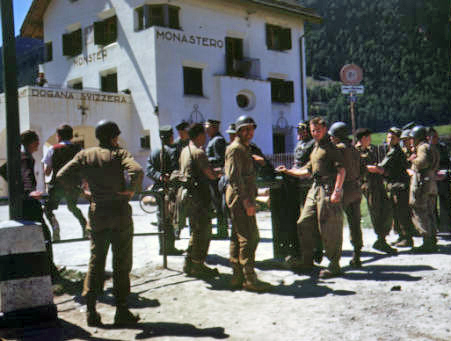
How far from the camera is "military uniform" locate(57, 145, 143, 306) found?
14.9 feet

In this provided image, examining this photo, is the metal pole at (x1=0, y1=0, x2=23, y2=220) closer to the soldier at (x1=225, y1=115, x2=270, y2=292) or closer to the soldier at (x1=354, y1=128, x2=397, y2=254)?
the soldier at (x1=225, y1=115, x2=270, y2=292)

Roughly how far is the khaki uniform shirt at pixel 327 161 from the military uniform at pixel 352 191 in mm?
568

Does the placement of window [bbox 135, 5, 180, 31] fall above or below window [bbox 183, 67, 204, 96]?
above

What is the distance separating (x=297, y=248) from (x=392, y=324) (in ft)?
8.37

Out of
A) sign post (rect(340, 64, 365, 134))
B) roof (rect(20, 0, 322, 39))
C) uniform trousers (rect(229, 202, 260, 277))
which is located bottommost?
uniform trousers (rect(229, 202, 260, 277))

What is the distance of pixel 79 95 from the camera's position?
21.9m

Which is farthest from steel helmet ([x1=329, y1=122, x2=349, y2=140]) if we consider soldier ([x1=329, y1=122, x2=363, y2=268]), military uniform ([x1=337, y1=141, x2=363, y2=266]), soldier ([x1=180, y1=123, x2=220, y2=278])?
soldier ([x1=180, y1=123, x2=220, y2=278])

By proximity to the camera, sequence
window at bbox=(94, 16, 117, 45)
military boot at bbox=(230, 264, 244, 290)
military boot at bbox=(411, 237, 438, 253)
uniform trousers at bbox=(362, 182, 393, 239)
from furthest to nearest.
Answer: window at bbox=(94, 16, 117, 45)
uniform trousers at bbox=(362, 182, 393, 239)
military boot at bbox=(411, 237, 438, 253)
military boot at bbox=(230, 264, 244, 290)

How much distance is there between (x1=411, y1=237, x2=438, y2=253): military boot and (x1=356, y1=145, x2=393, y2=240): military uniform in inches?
19.8

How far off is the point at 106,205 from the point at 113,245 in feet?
1.24

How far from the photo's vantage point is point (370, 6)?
9069 cm

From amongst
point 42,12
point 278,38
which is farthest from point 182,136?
point 42,12

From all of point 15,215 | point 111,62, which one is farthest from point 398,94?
point 15,215

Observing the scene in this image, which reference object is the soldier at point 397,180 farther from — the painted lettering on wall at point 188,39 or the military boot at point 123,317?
the painted lettering on wall at point 188,39
